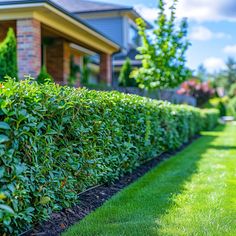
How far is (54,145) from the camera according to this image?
13.3 feet

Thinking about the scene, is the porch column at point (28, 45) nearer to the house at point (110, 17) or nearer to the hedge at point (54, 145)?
the hedge at point (54, 145)

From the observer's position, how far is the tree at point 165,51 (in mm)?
12656

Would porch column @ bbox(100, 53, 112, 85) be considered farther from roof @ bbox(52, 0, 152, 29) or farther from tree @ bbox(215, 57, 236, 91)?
tree @ bbox(215, 57, 236, 91)

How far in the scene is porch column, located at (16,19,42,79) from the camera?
10.0 metres

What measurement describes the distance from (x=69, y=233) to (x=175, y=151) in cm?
693

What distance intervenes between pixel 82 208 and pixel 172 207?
102cm

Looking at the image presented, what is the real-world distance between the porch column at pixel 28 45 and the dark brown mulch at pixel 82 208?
4438 mm

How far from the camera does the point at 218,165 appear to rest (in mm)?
8000

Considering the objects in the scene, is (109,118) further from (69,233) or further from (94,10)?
(94,10)

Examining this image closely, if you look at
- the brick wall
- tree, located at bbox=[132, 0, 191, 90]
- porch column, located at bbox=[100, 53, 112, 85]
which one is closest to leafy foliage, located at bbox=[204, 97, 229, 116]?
porch column, located at bbox=[100, 53, 112, 85]

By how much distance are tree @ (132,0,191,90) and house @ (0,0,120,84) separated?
6.27 feet

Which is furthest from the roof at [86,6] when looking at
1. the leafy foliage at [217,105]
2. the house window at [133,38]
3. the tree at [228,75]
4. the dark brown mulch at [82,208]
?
the tree at [228,75]

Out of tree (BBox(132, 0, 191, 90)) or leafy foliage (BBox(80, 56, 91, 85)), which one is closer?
tree (BBox(132, 0, 191, 90))

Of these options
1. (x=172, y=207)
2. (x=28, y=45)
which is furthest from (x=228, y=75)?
(x=172, y=207)
